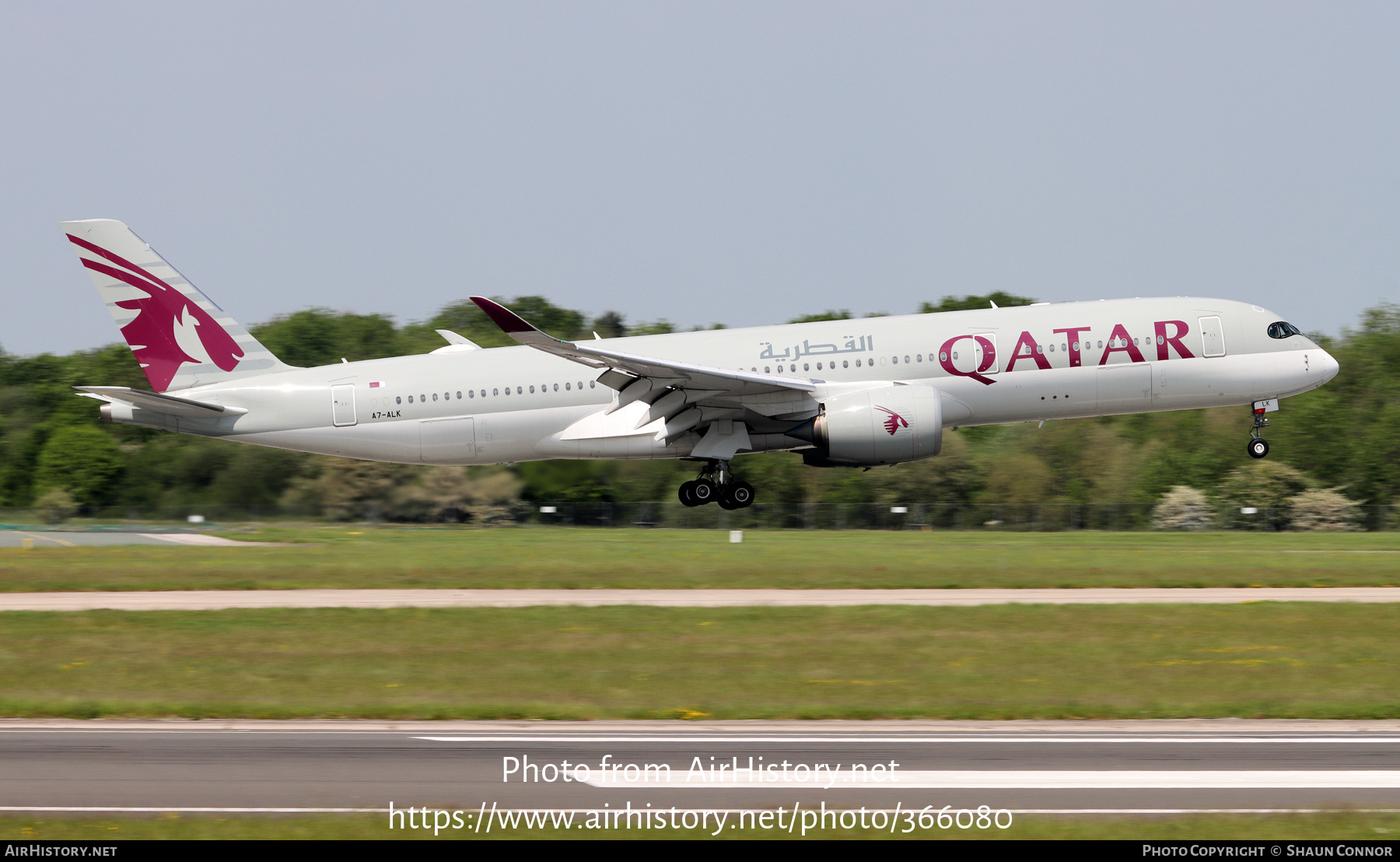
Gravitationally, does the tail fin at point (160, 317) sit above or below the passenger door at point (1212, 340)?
above

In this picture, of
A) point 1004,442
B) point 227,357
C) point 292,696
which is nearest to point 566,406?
point 227,357

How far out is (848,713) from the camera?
17.2 meters

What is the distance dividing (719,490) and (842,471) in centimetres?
2997

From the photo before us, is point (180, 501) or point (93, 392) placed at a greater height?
point (93, 392)

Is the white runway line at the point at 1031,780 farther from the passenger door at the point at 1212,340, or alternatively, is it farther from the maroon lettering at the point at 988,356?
the passenger door at the point at 1212,340

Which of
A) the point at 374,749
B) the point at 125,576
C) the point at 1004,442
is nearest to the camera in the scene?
the point at 374,749

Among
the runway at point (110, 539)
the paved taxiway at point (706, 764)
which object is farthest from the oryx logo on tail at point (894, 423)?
the runway at point (110, 539)

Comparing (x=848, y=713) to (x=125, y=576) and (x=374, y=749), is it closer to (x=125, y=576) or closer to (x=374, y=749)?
(x=374, y=749)

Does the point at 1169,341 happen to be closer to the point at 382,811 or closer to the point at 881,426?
the point at 881,426

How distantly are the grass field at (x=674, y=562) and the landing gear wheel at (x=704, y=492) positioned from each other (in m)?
1.50

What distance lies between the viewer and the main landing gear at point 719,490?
110 ft

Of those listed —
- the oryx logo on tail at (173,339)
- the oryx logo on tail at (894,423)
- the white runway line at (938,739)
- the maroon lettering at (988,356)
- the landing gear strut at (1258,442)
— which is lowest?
the white runway line at (938,739)

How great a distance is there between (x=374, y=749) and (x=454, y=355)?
65.7ft

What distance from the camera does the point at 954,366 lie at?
32188 mm
